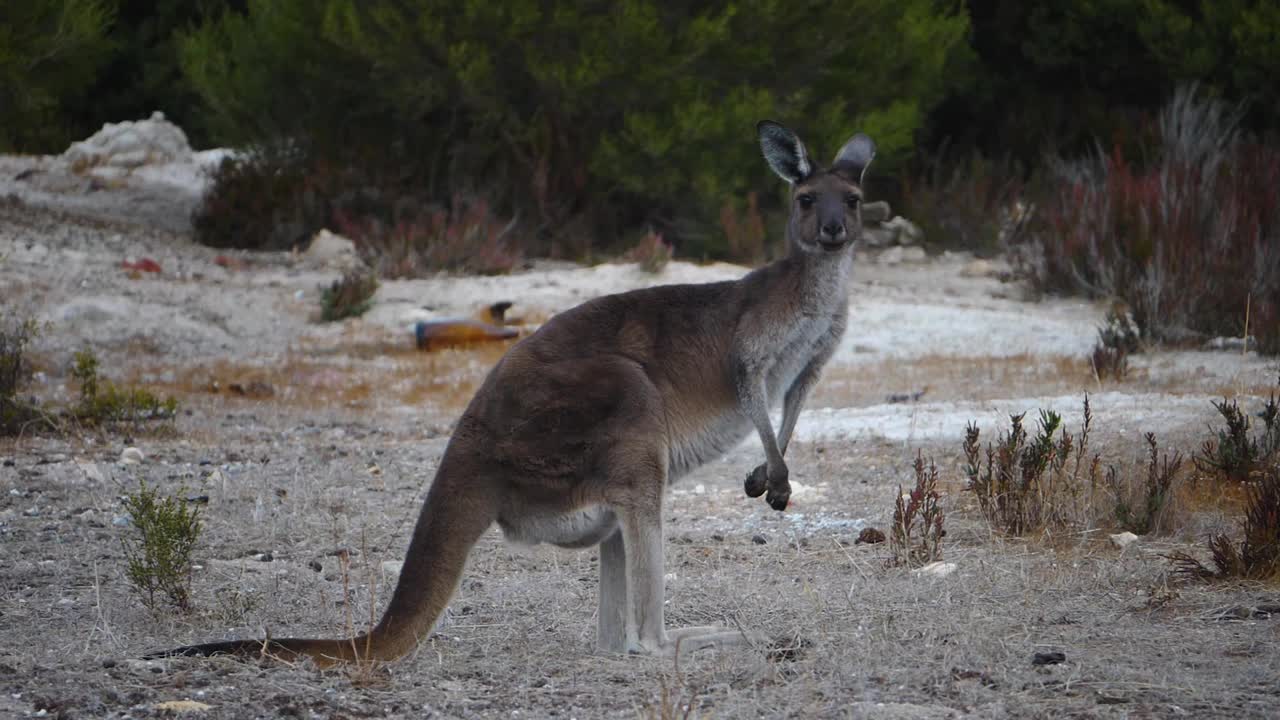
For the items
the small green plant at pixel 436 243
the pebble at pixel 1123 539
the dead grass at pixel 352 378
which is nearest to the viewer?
the pebble at pixel 1123 539

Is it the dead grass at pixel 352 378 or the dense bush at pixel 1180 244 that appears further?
the dense bush at pixel 1180 244

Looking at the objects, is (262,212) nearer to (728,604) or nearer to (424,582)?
(728,604)

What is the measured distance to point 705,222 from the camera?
57.0 ft

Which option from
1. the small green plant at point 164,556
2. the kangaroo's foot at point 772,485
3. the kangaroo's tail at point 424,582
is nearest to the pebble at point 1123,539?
the kangaroo's foot at point 772,485

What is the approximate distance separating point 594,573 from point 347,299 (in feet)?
25.7

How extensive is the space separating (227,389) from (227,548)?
4672 millimetres

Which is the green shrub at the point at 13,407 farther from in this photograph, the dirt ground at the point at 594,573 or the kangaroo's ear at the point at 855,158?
the kangaroo's ear at the point at 855,158

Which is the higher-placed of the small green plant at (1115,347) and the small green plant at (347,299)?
the small green plant at (347,299)

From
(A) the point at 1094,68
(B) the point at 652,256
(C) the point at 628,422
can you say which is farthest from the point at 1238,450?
(A) the point at 1094,68

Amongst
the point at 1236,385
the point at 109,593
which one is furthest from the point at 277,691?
the point at 1236,385

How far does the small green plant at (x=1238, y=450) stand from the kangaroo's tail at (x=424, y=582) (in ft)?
12.3

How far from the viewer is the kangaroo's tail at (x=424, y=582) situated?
3.71m

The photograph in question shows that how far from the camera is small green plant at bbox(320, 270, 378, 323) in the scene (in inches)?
508

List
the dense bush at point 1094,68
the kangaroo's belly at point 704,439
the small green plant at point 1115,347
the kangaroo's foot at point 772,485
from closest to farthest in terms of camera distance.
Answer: the kangaroo's belly at point 704,439, the kangaroo's foot at point 772,485, the small green plant at point 1115,347, the dense bush at point 1094,68
